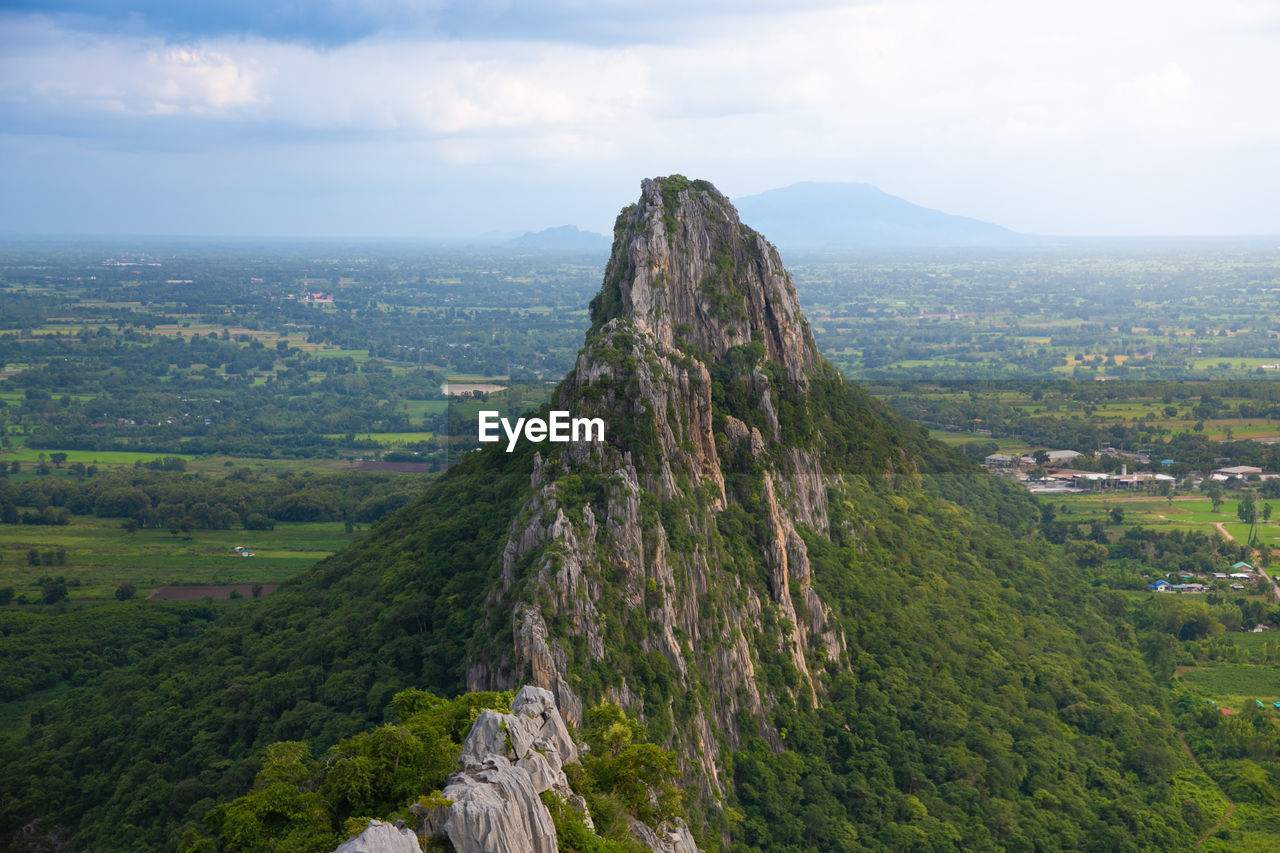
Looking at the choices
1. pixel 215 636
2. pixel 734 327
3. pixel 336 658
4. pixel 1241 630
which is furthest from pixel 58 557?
pixel 1241 630

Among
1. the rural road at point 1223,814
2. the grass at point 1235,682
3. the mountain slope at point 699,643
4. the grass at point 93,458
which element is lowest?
the grass at point 1235,682

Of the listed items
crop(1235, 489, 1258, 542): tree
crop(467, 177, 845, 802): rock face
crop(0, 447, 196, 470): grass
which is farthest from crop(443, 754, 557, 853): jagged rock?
crop(0, 447, 196, 470): grass

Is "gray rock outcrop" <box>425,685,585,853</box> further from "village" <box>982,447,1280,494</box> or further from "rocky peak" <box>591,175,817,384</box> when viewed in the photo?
"village" <box>982,447,1280,494</box>

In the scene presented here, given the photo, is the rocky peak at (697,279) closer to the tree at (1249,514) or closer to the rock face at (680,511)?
the rock face at (680,511)

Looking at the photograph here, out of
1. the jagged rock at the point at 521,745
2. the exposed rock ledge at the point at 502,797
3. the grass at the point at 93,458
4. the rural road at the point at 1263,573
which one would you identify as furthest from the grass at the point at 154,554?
the rural road at the point at 1263,573

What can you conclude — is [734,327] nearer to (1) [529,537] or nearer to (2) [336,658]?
(1) [529,537]

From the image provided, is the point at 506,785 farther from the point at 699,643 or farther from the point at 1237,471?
the point at 1237,471
